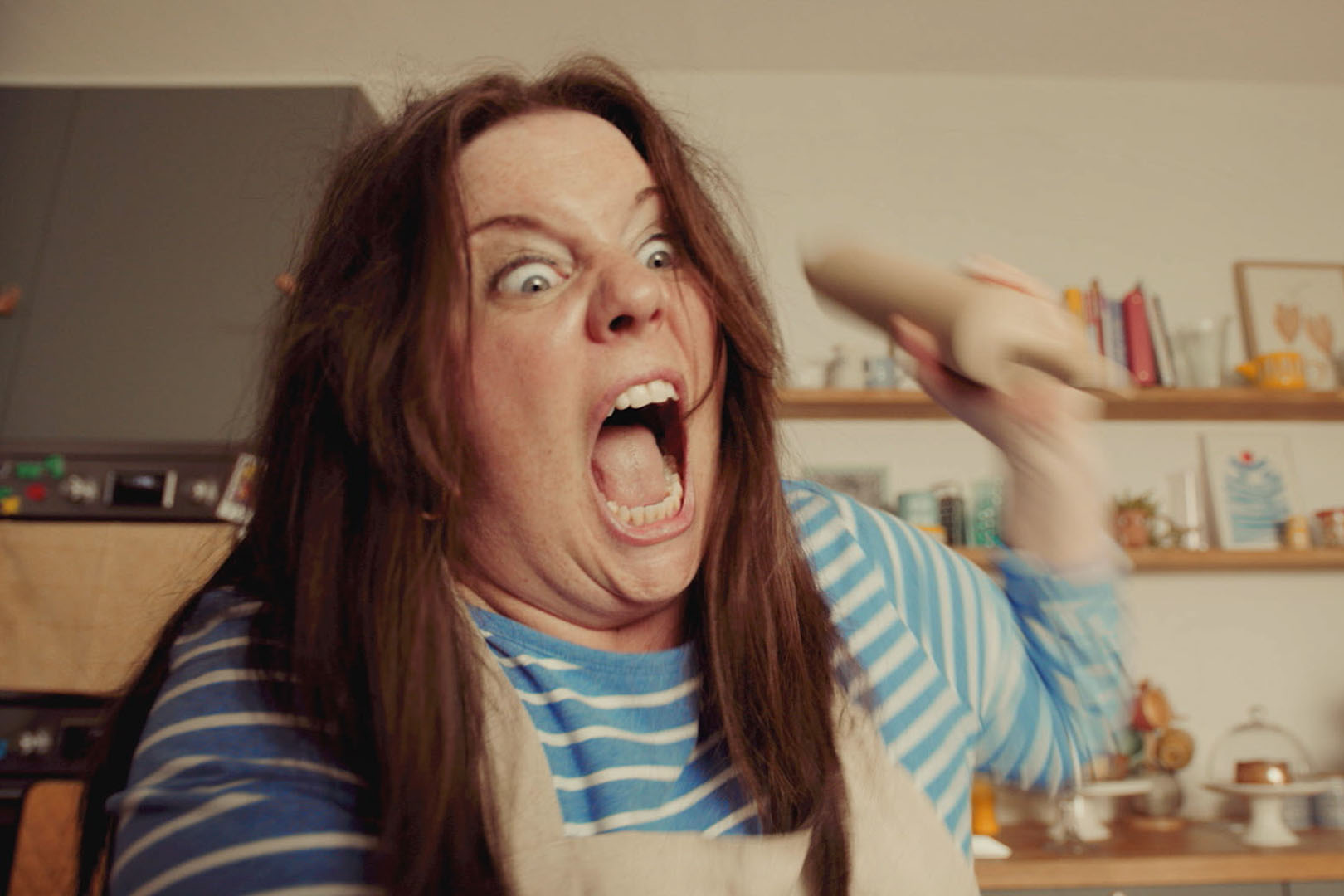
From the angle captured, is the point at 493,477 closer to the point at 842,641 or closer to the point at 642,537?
the point at 642,537

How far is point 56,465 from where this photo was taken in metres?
2.07

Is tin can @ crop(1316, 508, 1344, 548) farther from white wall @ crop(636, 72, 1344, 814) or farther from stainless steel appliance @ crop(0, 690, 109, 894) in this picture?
stainless steel appliance @ crop(0, 690, 109, 894)

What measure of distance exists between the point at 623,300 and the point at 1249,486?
2549 millimetres

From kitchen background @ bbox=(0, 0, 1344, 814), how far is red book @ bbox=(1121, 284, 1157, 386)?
21 centimetres

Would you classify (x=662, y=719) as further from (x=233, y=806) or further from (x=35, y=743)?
(x=35, y=743)

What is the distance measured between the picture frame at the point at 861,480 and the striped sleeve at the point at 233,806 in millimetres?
2163

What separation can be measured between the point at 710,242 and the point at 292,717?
1.65 feet

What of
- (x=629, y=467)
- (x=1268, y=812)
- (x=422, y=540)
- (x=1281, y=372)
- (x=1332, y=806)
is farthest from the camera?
(x=1281, y=372)

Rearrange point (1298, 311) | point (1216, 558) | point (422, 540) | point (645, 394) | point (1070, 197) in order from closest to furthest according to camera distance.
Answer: point (422, 540) < point (645, 394) < point (1216, 558) < point (1298, 311) < point (1070, 197)

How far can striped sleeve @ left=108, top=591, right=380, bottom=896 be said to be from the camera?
53 cm

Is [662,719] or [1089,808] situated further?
[1089,808]

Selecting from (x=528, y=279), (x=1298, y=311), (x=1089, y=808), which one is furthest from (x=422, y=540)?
(x=1298, y=311)

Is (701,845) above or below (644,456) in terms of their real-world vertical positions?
below

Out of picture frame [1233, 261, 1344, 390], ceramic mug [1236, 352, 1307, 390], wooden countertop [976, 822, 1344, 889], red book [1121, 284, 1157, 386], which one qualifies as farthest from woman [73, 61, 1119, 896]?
picture frame [1233, 261, 1344, 390]
